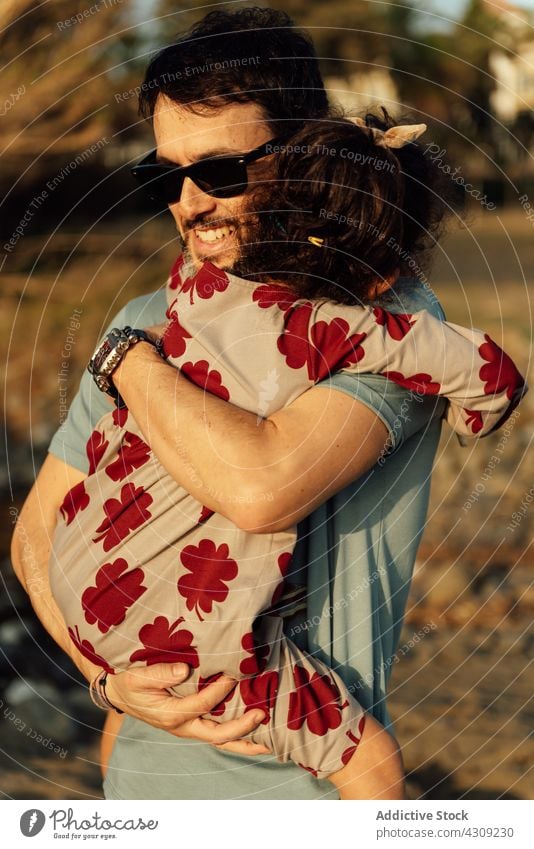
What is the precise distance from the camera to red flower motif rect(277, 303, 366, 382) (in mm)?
1402

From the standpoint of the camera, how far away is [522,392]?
Result: 153 cm

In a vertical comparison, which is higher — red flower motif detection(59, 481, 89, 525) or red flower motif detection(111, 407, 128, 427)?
red flower motif detection(111, 407, 128, 427)

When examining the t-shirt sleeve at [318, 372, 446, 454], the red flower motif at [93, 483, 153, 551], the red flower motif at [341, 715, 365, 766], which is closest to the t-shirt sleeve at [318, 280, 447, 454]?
the t-shirt sleeve at [318, 372, 446, 454]

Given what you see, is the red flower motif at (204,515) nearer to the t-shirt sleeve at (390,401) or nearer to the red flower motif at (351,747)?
the t-shirt sleeve at (390,401)

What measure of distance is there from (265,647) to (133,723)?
0.36 meters

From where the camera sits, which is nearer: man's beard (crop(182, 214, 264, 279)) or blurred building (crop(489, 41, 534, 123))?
man's beard (crop(182, 214, 264, 279))

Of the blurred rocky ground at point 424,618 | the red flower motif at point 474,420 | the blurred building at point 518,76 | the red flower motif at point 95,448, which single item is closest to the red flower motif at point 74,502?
the red flower motif at point 95,448

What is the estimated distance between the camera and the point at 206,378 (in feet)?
4.73

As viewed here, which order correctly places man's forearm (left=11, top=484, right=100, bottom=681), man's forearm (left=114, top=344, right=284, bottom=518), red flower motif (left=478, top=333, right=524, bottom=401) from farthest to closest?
man's forearm (left=11, top=484, right=100, bottom=681)
red flower motif (left=478, top=333, right=524, bottom=401)
man's forearm (left=114, top=344, right=284, bottom=518)

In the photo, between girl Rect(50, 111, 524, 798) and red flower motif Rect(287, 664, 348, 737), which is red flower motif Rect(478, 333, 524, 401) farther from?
red flower motif Rect(287, 664, 348, 737)

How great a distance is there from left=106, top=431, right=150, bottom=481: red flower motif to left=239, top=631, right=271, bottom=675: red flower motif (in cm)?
30
